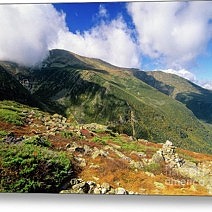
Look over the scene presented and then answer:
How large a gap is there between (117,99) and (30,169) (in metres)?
2.45

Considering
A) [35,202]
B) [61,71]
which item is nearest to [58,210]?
[35,202]

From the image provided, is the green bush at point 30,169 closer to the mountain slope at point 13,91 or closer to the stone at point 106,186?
the stone at point 106,186

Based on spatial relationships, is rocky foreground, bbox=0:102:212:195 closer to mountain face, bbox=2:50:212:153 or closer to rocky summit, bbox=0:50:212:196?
rocky summit, bbox=0:50:212:196

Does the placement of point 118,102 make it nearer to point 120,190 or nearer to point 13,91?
point 120,190

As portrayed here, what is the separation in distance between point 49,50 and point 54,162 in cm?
252

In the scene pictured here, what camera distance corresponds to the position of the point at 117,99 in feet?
28.8

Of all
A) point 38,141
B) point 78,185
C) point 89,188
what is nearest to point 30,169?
A: point 38,141

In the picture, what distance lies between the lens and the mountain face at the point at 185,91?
8312 millimetres

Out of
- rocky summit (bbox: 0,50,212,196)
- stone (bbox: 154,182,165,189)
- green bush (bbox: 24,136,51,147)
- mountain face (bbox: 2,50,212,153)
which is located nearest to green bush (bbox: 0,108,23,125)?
rocky summit (bbox: 0,50,212,196)

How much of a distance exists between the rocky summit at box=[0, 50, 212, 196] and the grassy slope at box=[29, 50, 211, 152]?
0.02m

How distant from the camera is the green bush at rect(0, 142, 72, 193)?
804 centimetres

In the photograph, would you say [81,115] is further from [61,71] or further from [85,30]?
[85,30]

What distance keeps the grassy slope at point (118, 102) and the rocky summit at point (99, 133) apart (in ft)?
0.07

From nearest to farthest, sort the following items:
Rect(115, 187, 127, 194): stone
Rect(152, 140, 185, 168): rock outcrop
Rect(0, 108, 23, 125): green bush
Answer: Rect(115, 187, 127, 194): stone
Rect(152, 140, 185, 168): rock outcrop
Rect(0, 108, 23, 125): green bush
